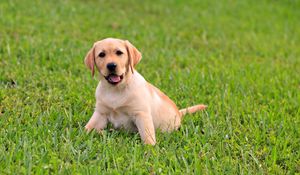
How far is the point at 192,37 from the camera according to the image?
10.6m

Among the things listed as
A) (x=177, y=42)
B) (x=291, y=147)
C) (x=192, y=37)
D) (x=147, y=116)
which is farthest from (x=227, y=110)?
(x=192, y=37)

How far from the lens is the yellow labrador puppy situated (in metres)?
4.67

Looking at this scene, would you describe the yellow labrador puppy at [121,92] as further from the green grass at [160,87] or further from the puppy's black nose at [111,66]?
the green grass at [160,87]

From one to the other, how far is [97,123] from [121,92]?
1.32 feet

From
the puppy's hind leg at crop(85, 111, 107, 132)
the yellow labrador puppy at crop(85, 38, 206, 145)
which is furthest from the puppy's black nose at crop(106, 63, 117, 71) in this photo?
the puppy's hind leg at crop(85, 111, 107, 132)

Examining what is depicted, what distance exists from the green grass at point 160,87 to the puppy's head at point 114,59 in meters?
0.56

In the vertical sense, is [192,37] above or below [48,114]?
below

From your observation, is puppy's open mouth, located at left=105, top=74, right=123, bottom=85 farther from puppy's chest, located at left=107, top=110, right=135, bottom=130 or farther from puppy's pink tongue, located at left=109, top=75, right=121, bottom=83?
puppy's chest, located at left=107, top=110, right=135, bottom=130

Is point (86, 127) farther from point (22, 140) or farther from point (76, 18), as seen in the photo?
point (76, 18)

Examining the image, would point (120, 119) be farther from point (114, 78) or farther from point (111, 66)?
point (111, 66)

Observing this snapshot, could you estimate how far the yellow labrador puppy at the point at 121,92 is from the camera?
184 inches

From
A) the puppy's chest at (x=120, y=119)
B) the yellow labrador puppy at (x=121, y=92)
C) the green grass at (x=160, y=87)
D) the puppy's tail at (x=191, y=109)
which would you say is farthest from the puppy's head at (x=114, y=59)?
the puppy's tail at (x=191, y=109)

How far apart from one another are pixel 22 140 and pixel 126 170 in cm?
102

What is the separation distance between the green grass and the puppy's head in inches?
21.9
